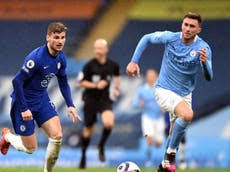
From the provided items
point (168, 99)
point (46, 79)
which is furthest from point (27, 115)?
point (168, 99)

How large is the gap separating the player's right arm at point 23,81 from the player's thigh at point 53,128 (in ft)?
2.02

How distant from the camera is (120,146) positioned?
23094 mm

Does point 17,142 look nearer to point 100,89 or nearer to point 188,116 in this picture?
point 188,116

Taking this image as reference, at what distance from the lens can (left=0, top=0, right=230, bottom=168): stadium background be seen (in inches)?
912

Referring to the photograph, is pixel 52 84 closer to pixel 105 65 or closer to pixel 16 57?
pixel 16 57

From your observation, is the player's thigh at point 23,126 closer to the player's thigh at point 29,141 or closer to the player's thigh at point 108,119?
the player's thigh at point 29,141

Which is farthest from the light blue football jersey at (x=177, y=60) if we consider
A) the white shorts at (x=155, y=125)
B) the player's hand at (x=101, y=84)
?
the white shorts at (x=155, y=125)

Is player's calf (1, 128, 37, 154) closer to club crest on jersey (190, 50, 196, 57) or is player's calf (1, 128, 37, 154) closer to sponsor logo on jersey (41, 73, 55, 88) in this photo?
sponsor logo on jersey (41, 73, 55, 88)

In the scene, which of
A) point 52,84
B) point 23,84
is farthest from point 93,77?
point 52,84

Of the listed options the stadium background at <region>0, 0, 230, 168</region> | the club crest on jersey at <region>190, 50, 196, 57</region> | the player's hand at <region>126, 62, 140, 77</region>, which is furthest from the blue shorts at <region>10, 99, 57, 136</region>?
the stadium background at <region>0, 0, 230, 168</region>

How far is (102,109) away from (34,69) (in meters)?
5.97

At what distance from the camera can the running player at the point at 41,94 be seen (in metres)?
10.6

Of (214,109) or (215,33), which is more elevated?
(215,33)

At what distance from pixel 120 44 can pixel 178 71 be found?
12.8m
